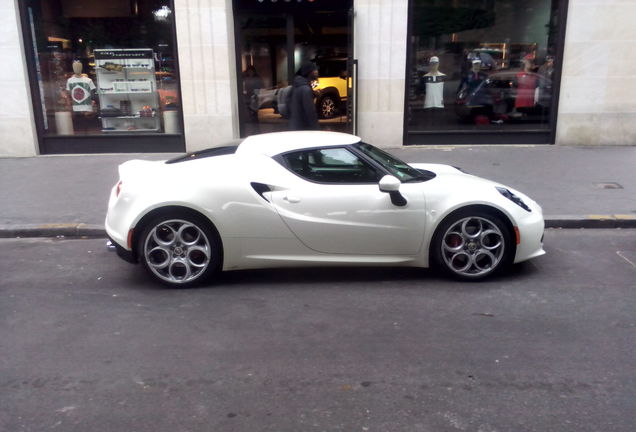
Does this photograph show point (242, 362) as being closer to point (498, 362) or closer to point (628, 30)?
point (498, 362)

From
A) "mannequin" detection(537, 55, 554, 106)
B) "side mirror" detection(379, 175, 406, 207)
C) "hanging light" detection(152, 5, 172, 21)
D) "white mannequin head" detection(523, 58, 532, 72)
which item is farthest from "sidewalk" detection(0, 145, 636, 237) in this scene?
"side mirror" detection(379, 175, 406, 207)

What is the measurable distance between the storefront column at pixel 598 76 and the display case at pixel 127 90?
8464 mm

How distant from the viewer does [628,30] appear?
37.6 ft

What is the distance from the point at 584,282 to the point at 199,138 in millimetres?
8581

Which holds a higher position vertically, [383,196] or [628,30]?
[628,30]

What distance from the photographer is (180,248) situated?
516 cm

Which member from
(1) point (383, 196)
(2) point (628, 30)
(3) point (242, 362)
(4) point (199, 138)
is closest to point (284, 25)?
(4) point (199, 138)

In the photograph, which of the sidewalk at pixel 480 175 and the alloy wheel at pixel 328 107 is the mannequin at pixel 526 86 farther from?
the alloy wheel at pixel 328 107

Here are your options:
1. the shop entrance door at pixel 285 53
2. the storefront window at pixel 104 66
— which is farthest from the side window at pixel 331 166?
the storefront window at pixel 104 66

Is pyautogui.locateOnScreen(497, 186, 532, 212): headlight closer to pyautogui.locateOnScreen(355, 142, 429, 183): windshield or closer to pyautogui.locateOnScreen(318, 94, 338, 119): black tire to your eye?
pyautogui.locateOnScreen(355, 142, 429, 183): windshield

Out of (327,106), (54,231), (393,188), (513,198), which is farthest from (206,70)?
(513,198)

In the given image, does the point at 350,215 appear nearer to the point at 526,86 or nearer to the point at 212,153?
the point at 212,153

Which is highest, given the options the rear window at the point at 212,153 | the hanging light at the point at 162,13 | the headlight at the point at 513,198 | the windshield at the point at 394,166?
the hanging light at the point at 162,13

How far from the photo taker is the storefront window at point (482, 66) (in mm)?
11969
